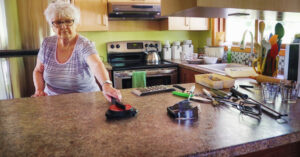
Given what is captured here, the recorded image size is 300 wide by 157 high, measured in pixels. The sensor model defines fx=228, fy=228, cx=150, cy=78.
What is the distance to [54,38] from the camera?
1.81m

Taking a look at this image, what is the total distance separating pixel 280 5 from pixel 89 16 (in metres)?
2.47

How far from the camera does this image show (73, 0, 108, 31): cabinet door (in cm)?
297

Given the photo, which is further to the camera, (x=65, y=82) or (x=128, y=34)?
(x=128, y=34)

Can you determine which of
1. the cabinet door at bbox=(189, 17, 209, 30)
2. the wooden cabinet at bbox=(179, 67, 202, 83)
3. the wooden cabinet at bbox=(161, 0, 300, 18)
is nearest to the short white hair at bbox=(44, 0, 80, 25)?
the wooden cabinet at bbox=(161, 0, 300, 18)

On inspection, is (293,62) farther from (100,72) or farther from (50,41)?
(50,41)

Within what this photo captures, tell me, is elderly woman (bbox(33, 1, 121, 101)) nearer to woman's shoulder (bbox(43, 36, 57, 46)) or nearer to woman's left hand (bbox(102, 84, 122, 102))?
woman's shoulder (bbox(43, 36, 57, 46))

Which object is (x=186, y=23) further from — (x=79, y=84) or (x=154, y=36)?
(x=79, y=84)

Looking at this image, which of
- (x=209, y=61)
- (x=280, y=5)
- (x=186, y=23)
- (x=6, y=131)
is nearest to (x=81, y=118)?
(x=6, y=131)

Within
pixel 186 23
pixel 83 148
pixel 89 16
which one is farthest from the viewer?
pixel 186 23

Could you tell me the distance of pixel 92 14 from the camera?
3.01m

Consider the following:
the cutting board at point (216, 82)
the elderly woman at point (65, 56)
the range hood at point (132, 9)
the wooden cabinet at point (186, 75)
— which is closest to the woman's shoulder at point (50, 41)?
the elderly woman at point (65, 56)

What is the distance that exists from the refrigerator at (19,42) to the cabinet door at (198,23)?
1984 millimetres

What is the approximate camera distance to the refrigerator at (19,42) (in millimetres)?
2271

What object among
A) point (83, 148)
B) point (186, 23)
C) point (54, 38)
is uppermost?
point (186, 23)
